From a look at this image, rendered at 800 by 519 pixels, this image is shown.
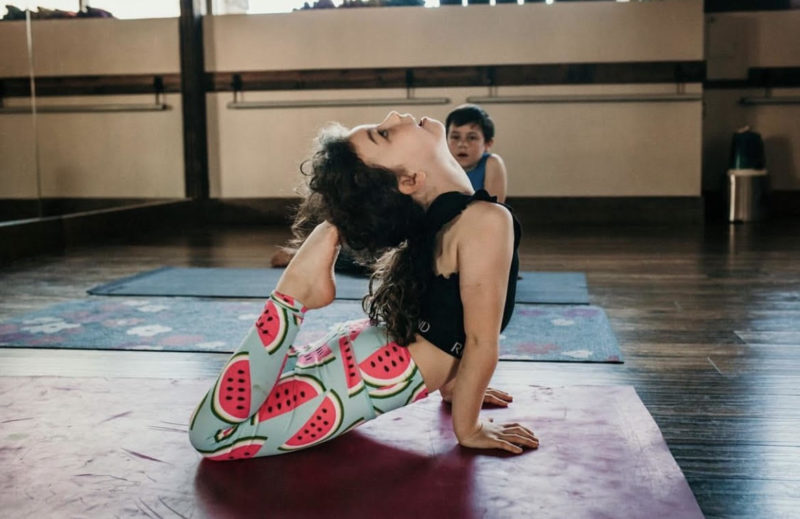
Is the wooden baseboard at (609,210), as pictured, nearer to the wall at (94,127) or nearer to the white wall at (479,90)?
the white wall at (479,90)

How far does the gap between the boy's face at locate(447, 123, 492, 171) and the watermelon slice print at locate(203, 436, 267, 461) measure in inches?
80.1

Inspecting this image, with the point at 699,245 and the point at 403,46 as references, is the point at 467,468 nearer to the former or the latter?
the point at 699,245

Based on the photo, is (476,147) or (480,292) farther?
(476,147)

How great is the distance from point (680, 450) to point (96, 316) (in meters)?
1.99

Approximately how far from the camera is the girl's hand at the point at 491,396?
169 cm

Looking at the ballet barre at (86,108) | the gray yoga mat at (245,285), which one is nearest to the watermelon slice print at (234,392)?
the gray yoga mat at (245,285)

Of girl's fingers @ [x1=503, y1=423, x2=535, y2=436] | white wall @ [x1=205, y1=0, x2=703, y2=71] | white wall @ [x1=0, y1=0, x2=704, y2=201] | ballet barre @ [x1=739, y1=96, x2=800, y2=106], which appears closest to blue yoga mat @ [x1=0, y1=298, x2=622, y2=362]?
girl's fingers @ [x1=503, y1=423, x2=535, y2=436]

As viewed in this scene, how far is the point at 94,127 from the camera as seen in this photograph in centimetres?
492

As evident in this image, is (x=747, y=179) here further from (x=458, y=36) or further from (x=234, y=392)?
(x=234, y=392)

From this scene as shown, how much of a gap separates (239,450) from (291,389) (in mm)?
137

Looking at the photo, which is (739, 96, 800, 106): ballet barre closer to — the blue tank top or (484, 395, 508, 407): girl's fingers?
the blue tank top

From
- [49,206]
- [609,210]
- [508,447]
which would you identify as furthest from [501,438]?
[609,210]

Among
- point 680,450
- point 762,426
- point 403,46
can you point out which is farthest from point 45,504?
point 403,46

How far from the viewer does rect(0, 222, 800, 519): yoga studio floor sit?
4.08 feet
